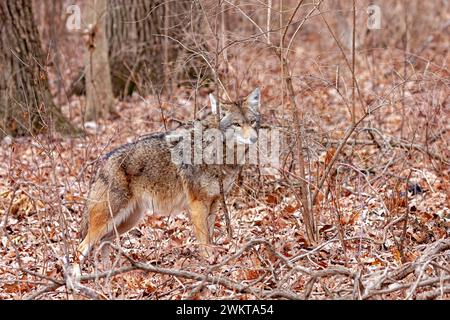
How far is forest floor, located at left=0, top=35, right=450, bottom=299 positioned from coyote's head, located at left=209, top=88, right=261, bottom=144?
42cm

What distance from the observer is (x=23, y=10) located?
1248cm

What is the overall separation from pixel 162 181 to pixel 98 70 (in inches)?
218

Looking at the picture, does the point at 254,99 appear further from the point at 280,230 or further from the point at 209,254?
the point at 209,254

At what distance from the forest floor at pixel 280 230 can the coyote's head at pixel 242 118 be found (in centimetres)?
42

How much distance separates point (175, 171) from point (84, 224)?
1.14 meters

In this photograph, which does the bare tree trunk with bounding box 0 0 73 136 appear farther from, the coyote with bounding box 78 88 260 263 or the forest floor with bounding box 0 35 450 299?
the coyote with bounding box 78 88 260 263

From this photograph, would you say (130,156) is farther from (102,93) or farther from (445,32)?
(445,32)

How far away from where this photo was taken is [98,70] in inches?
534

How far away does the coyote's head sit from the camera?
8.34m

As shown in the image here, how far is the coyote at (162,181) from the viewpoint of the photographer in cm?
825

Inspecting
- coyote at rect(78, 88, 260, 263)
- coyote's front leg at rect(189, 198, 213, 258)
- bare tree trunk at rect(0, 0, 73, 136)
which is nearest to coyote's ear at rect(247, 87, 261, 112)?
coyote at rect(78, 88, 260, 263)

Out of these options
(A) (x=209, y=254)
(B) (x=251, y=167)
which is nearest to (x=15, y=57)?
(B) (x=251, y=167)

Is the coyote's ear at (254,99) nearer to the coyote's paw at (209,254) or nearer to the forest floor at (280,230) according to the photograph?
the forest floor at (280,230)
